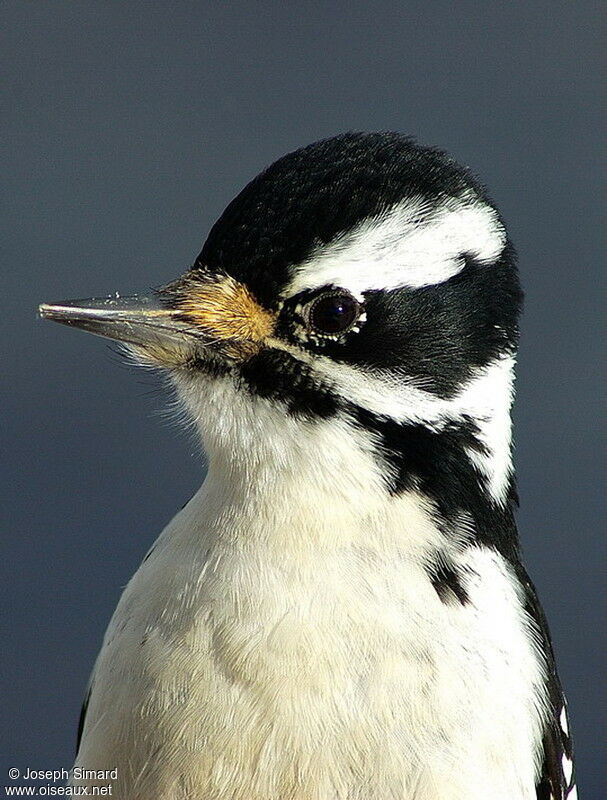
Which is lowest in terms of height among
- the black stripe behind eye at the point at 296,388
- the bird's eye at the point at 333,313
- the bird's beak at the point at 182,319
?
the black stripe behind eye at the point at 296,388

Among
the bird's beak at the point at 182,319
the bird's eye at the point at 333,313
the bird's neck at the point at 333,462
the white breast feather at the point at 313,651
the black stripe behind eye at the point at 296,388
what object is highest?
the bird's eye at the point at 333,313

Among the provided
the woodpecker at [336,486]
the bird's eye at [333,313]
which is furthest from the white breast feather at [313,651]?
the bird's eye at [333,313]

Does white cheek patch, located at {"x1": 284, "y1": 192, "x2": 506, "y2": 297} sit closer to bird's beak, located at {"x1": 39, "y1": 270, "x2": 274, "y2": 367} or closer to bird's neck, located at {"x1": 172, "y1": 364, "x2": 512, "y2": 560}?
bird's beak, located at {"x1": 39, "y1": 270, "x2": 274, "y2": 367}

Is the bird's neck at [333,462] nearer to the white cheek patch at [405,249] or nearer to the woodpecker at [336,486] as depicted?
the woodpecker at [336,486]

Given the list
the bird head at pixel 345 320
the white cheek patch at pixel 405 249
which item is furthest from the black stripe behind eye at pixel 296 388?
the white cheek patch at pixel 405 249

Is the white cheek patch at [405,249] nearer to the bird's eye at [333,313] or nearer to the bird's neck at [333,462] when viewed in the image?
the bird's eye at [333,313]

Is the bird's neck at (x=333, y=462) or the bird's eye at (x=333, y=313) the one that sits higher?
the bird's eye at (x=333, y=313)

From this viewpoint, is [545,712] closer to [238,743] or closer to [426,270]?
[238,743]

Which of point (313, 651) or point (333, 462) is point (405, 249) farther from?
Answer: point (313, 651)
